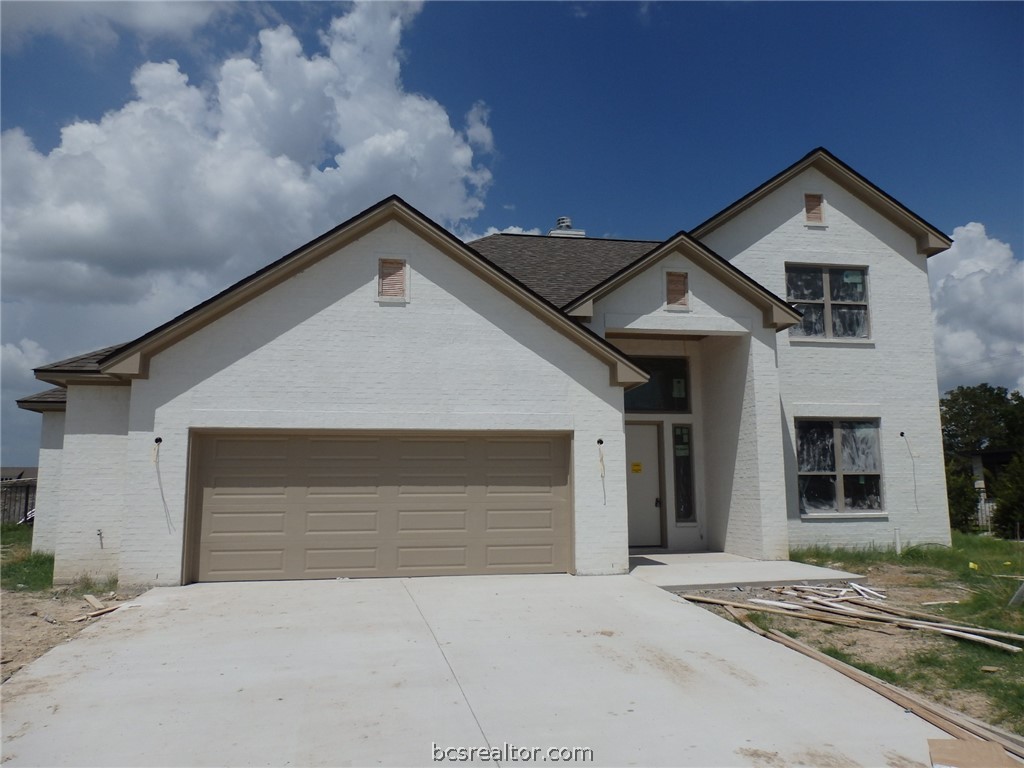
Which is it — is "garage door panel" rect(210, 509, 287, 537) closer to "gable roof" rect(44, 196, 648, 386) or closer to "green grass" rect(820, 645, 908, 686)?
"gable roof" rect(44, 196, 648, 386)

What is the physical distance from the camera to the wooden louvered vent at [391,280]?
12039 mm

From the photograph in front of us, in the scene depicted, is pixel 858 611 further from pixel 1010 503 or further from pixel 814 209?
pixel 1010 503

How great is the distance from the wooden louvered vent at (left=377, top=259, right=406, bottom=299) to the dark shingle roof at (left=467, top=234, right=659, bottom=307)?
9.95ft

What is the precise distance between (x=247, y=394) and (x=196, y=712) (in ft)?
20.7

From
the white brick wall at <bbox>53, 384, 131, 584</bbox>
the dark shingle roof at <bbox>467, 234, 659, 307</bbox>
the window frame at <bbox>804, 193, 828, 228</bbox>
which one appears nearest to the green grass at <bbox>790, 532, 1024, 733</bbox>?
the dark shingle roof at <bbox>467, 234, 659, 307</bbox>

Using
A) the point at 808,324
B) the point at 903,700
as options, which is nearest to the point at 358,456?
the point at 903,700

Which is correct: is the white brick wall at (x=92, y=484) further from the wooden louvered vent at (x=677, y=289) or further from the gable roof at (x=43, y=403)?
the wooden louvered vent at (x=677, y=289)

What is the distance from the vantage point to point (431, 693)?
20.4ft

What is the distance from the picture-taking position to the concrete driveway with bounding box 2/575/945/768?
5133 millimetres

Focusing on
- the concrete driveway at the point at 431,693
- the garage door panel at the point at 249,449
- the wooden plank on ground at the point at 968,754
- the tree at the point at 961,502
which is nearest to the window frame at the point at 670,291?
the concrete driveway at the point at 431,693

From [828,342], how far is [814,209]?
3022 mm

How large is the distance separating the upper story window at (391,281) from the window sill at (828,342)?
8560 mm

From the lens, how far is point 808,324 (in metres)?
16.2

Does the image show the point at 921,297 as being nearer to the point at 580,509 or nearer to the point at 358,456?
the point at 580,509
